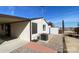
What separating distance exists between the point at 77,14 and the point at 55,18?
127 centimetres

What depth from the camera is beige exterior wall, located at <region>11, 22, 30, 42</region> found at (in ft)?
19.5

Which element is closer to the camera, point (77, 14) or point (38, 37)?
point (77, 14)

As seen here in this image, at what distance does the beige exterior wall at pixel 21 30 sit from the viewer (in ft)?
19.5

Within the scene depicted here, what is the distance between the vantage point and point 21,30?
6.59m
